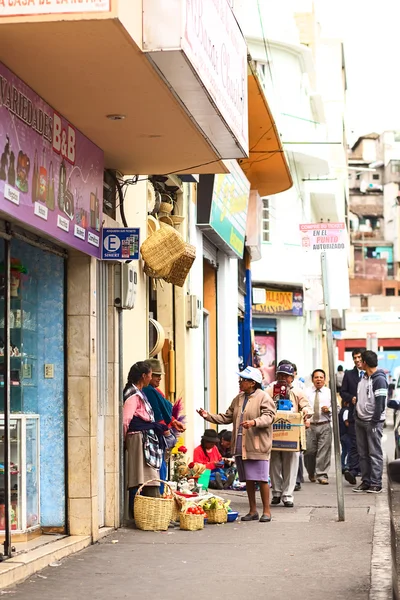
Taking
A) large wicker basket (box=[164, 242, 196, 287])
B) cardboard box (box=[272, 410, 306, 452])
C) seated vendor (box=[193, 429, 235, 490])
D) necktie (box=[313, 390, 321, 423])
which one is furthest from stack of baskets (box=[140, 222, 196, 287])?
necktie (box=[313, 390, 321, 423])

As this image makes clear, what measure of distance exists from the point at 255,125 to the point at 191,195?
189cm

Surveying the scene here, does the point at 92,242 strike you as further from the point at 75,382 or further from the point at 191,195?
the point at 191,195

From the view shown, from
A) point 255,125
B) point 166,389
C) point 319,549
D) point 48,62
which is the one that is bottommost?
point 319,549

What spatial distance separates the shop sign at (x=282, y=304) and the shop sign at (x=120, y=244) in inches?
856

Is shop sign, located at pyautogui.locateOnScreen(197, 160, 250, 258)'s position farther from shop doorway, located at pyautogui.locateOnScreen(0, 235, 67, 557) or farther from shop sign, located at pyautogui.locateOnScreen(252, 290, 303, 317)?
shop sign, located at pyautogui.locateOnScreen(252, 290, 303, 317)

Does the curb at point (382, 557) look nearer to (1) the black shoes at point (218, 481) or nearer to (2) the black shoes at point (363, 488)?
(2) the black shoes at point (363, 488)

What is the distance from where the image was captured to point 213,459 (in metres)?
15.5

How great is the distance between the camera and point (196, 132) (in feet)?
33.1

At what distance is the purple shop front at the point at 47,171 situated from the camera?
7.93m

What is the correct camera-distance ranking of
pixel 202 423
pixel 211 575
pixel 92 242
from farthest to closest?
pixel 202 423 → pixel 92 242 → pixel 211 575

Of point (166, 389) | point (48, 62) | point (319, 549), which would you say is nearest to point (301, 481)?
point (166, 389)

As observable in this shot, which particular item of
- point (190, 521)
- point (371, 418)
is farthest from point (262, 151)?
point (190, 521)

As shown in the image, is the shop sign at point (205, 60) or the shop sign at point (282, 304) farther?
the shop sign at point (282, 304)

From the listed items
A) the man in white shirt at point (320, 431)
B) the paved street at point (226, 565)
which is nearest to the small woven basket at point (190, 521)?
the paved street at point (226, 565)
